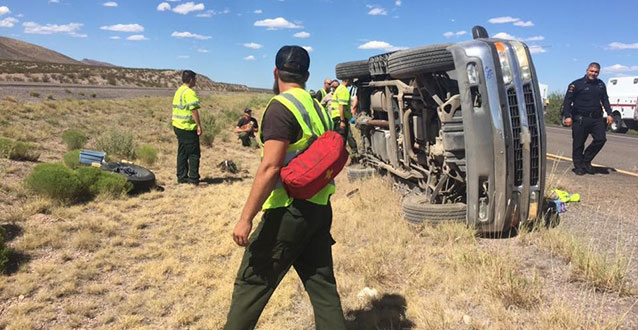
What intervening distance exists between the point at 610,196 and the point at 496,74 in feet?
11.8

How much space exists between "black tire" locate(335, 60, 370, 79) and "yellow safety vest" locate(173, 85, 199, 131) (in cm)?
254

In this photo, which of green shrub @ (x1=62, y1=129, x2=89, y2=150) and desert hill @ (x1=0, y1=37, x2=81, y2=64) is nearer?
green shrub @ (x1=62, y1=129, x2=89, y2=150)

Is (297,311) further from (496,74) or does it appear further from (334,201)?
(334,201)

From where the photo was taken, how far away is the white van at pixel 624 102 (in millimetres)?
23297

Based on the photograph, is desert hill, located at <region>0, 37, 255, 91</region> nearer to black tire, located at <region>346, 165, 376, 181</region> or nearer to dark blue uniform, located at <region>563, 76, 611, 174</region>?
black tire, located at <region>346, 165, 376, 181</region>

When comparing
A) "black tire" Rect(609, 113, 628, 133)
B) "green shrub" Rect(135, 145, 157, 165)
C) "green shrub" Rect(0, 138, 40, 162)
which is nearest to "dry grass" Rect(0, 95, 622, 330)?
"green shrub" Rect(0, 138, 40, 162)

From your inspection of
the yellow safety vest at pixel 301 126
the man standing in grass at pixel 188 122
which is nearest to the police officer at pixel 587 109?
the man standing in grass at pixel 188 122

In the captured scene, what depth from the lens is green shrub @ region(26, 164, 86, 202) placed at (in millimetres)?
5961

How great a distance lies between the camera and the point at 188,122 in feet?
25.0

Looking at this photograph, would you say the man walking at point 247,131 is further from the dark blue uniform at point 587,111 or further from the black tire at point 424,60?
the black tire at point 424,60

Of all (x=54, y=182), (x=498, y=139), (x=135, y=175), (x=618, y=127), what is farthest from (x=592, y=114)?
(x=618, y=127)

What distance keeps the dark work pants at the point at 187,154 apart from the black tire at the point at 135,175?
0.64 meters

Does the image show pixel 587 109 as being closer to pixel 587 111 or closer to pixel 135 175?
pixel 587 111

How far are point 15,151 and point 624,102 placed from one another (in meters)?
27.7
